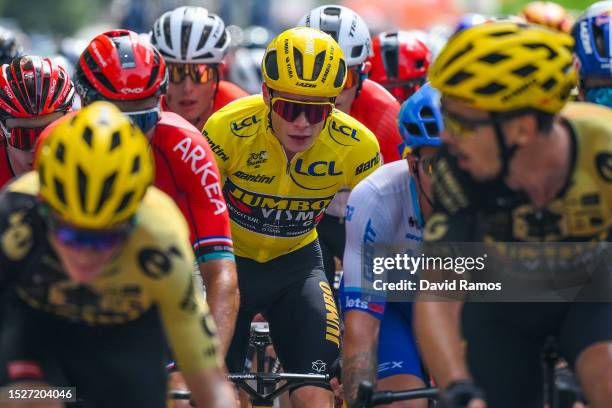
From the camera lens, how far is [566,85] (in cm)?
504

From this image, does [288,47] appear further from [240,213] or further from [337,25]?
[337,25]

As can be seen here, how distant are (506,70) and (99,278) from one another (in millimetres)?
1706

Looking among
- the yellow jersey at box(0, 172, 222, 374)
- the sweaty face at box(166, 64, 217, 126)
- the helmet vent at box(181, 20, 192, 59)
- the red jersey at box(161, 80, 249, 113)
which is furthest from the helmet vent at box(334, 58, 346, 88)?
the yellow jersey at box(0, 172, 222, 374)

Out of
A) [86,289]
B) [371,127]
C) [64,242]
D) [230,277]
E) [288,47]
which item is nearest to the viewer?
[64,242]

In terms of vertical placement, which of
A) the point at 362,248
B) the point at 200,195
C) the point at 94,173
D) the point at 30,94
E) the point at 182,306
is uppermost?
the point at 30,94

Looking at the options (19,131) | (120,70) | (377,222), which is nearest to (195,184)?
(120,70)

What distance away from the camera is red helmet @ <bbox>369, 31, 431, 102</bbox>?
11453 millimetres

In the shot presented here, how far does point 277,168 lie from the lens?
25.0 ft

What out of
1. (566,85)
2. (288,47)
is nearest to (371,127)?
(288,47)

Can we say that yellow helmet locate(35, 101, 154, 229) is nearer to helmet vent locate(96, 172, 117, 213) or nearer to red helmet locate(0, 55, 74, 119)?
helmet vent locate(96, 172, 117, 213)

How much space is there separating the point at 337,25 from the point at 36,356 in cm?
576

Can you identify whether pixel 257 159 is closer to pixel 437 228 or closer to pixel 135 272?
pixel 437 228

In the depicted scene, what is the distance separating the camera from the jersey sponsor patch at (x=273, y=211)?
25.2 ft

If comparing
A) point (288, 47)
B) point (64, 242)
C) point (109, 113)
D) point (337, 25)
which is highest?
point (337, 25)
